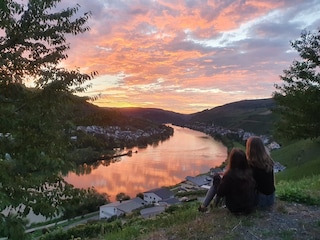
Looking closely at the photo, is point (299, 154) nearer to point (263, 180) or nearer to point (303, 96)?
point (303, 96)

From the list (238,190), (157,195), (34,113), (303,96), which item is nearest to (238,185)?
(238,190)

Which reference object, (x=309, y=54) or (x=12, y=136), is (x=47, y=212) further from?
(x=309, y=54)

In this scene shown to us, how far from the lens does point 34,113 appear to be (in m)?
4.26

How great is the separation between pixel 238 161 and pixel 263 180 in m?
0.59

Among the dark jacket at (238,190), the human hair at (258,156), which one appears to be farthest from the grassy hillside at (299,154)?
the dark jacket at (238,190)

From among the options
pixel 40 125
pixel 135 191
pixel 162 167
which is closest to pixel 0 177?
pixel 40 125

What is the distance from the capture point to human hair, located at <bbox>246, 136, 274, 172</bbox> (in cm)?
546

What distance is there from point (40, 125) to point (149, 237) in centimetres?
225

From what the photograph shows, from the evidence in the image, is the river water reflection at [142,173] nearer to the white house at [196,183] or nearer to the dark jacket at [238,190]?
the white house at [196,183]

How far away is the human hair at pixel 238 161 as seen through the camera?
532 cm

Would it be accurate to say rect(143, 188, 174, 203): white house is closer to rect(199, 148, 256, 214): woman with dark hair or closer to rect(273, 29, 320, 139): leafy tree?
rect(273, 29, 320, 139): leafy tree

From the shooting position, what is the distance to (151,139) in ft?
356

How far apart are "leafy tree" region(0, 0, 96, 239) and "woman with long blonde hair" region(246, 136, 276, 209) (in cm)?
280

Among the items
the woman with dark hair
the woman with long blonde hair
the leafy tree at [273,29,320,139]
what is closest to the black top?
the woman with long blonde hair
